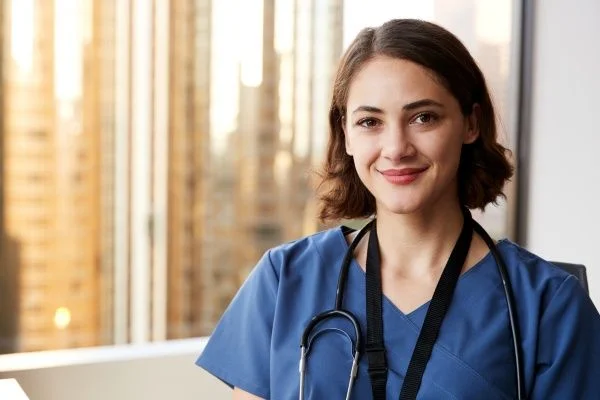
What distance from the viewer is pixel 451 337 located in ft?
4.08

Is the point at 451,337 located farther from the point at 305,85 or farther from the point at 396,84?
the point at 305,85

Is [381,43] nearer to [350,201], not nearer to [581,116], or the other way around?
[350,201]

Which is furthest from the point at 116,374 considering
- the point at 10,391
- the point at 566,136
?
the point at 566,136

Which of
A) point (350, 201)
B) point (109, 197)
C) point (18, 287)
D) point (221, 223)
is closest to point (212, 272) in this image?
point (221, 223)

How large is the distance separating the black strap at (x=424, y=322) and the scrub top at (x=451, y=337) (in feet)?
0.04

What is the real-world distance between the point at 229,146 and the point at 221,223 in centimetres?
49

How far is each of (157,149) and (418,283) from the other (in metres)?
2.97

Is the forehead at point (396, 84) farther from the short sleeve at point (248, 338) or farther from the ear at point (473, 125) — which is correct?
the short sleeve at point (248, 338)

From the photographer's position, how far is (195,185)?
488cm

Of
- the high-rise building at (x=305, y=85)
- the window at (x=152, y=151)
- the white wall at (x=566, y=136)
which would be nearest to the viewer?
the white wall at (x=566, y=136)

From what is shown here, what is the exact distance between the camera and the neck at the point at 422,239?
131 cm

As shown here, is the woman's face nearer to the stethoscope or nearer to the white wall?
the stethoscope

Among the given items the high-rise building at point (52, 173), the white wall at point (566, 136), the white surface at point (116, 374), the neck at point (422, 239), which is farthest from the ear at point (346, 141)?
the high-rise building at point (52, 173)

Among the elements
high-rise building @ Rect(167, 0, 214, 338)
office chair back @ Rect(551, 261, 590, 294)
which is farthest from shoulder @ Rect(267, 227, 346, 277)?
high-rise building @ Rect(167, 0, 214, 338)
